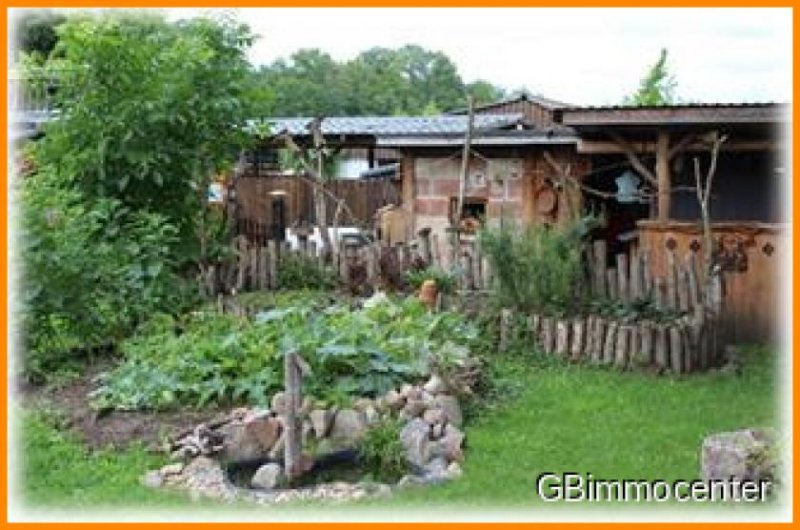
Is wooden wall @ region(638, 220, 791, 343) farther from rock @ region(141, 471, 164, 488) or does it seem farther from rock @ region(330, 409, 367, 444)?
rock @ region(141, 471, 164, 488)

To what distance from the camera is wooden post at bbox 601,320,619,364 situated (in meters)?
10.8

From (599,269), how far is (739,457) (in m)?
5.51

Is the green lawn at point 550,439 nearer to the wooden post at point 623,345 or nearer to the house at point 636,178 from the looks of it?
the wooden post at point 623,345

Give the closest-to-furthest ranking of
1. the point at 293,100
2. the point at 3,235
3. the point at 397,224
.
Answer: the point at 3,235, the point at 397,224, the point at 293,100

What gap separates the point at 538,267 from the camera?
11391 mm

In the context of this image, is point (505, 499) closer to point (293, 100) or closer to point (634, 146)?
point (634, 146)

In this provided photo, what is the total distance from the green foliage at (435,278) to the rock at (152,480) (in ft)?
19.6

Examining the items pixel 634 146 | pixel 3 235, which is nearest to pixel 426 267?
pixel 634 146

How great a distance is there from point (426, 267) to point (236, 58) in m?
3.36

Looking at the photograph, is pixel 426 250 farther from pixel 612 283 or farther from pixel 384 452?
pixel 384 452

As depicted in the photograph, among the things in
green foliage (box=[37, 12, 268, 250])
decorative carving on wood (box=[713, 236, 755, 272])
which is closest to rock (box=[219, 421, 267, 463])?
green foliage (box=[37, 12, 268, 250])

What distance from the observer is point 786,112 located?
12148mm

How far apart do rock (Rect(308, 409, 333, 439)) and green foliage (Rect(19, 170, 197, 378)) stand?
3.43 meters

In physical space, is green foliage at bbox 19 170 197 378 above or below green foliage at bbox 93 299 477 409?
above
